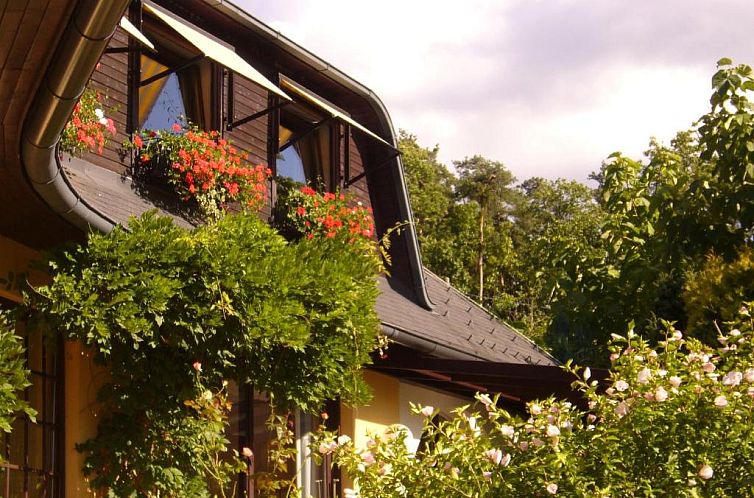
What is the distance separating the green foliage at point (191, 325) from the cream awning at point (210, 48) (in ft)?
8.81

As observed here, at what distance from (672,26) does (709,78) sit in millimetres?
3099

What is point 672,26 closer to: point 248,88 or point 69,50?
point 248,88

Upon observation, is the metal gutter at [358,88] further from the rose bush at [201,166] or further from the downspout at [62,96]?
the downspout at [62,96]

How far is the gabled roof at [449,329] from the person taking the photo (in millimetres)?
11875

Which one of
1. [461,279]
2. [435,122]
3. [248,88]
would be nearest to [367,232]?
[248,88]

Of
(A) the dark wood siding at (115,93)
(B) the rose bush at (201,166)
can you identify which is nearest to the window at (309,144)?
(B) the rose bush at (201,166)

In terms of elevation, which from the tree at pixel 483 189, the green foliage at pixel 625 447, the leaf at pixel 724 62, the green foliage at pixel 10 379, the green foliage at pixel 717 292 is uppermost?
the tree at pixel 483 189

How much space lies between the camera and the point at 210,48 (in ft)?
35.8

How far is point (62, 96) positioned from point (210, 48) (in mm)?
5531

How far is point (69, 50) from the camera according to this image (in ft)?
16.7

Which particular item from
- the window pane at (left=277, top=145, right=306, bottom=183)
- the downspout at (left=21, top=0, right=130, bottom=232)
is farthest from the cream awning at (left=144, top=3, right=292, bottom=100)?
the downspout at (left=21, top=0, right=130, bottom=232)

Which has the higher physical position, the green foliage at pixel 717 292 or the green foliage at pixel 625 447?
the green foliage at pixel 717 292

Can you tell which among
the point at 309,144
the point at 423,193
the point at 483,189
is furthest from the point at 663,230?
the point at 483,189

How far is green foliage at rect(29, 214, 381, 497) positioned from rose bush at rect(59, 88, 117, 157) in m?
1.89
